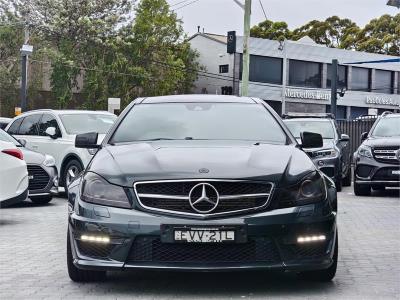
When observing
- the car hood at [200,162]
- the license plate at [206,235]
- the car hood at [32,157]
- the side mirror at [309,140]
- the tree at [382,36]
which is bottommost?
the license plate at [206,235]

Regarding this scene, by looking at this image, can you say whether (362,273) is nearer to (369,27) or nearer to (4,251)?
(4,251)

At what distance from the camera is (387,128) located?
16406mm

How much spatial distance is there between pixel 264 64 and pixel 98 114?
4358 centimetres

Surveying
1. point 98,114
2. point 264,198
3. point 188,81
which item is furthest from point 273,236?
point 188,81

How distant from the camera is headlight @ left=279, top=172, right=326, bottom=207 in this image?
18.2 ft

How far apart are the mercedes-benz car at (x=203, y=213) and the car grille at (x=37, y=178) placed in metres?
7.57

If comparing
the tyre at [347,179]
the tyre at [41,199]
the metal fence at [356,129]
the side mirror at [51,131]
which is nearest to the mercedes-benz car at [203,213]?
the tyre at [41,199]

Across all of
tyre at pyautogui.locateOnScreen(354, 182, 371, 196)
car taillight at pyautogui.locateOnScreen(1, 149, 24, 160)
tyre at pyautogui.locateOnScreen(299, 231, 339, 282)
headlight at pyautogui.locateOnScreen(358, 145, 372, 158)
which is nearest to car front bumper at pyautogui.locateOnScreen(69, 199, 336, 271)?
tyre at pyautogui.locateOnScreen(299, 231, 339, 282)

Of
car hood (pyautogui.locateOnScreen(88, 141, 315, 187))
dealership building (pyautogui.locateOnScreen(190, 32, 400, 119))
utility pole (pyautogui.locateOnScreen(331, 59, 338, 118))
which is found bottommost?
car hood (pyautogui.locateOnScreen(88, 141, 315, 187))

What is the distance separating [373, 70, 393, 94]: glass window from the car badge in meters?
63.2

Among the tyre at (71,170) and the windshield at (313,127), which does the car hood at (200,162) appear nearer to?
the tyre at (71,170)

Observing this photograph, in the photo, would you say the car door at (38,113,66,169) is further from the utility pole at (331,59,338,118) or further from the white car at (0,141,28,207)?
the utility pole at (331,59,338,118)

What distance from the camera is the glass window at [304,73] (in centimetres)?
6069

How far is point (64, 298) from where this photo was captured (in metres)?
5.64
